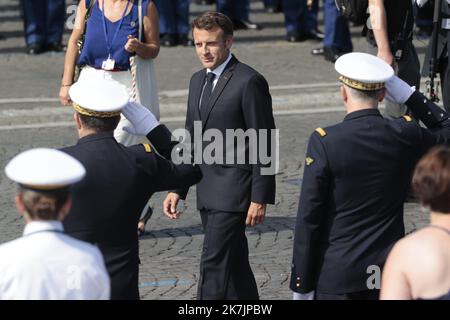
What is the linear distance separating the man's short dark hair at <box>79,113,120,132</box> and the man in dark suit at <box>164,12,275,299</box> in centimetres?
146

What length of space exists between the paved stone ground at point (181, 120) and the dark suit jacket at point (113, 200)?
2.13 meters

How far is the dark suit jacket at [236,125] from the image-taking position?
715 centimetres

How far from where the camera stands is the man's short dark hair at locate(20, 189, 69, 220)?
4.57 meters

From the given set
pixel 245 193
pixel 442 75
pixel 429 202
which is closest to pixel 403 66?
pixel 442 75

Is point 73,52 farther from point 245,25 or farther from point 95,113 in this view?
point 245,25

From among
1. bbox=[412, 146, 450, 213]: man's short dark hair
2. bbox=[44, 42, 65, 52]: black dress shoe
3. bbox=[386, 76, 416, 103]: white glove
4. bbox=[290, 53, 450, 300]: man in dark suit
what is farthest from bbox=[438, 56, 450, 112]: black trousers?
bbox=[44, 42, 65, 52]: black dress shoe

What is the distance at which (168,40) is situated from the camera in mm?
17109

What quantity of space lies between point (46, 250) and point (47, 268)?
71 millimetres

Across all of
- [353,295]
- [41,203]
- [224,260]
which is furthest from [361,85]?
[41,203]

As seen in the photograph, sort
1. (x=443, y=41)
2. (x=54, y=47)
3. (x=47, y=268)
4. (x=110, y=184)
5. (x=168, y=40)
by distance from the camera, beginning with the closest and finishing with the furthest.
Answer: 1. (x=47, y=268)
2. (x=110, y=184)
3. (x=443, y=41)
4. (x=54, y=47)
5. (x=168, y=40)

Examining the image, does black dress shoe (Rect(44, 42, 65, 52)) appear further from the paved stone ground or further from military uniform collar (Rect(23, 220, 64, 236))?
military uniform collar (Rect(23, 220, 64, 236))

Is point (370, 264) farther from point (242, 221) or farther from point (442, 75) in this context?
point (442, 75)

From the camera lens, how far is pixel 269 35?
18266mm
